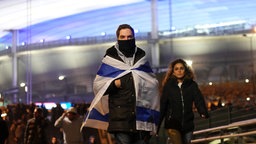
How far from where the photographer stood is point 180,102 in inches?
313

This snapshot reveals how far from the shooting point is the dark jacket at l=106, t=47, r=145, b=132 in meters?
5.38

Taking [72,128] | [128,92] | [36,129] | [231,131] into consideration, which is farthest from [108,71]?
[36,129]

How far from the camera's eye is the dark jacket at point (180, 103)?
789 cm

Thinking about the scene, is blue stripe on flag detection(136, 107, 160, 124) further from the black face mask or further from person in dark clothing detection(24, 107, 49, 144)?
person in dark clothing detection(24, 107, 49, 144)

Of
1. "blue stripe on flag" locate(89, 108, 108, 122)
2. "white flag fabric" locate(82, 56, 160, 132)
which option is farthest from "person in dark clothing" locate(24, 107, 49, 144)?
"white flag fabric" locate(82, 56, 160, 132)

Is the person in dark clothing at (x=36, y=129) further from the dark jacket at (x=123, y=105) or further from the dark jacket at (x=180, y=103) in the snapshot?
the dark jacket at (x=123, y=105)

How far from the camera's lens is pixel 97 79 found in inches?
220

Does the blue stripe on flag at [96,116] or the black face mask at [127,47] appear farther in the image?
the blue stripe on flag at [96,116]

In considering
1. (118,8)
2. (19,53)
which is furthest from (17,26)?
(118,8)

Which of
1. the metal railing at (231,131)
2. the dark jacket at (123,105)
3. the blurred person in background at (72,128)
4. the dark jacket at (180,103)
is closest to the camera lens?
the dark jacket at (123,105)

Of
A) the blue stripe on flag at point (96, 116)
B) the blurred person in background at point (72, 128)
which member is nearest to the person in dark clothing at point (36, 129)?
the blurred person in background at point (72, 128)

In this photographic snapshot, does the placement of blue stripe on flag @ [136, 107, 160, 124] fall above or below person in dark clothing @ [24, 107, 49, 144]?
above

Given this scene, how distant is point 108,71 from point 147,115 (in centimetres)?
50

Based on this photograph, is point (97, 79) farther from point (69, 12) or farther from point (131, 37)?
point (69, 12)
